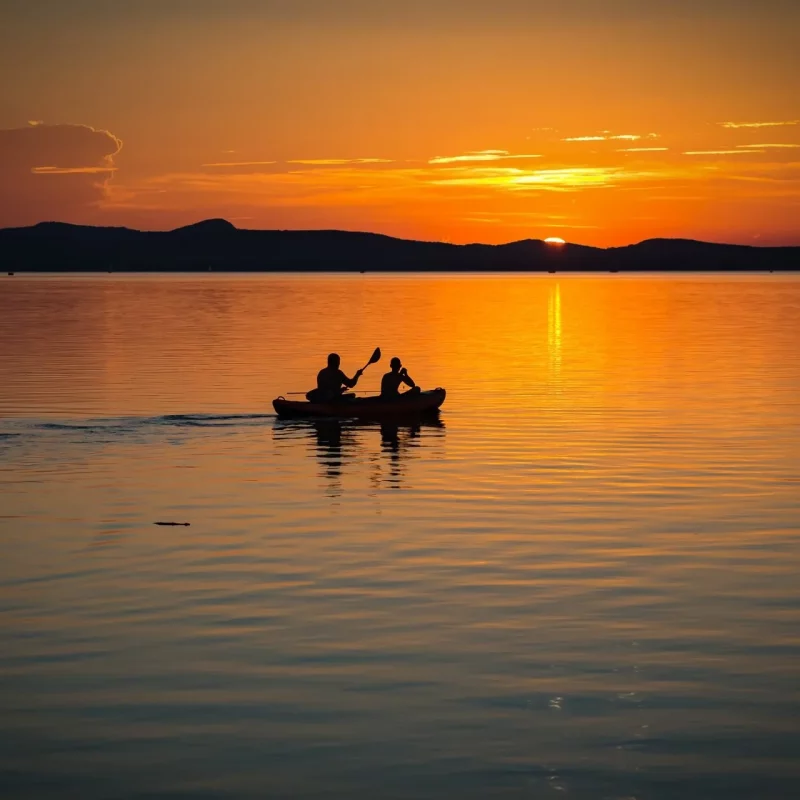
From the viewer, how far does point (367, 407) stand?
35000 mm

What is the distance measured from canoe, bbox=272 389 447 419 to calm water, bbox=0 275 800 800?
480 mm

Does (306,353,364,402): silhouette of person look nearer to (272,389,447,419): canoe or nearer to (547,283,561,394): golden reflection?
(272,389,447,419): canoe

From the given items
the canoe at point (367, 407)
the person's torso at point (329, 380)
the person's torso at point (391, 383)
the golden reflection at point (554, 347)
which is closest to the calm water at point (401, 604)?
the canoe at point (367, 407)

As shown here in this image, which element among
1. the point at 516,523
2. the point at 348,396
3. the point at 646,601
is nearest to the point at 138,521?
the point at 516,523

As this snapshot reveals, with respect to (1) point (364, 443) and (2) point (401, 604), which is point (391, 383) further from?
(2) point (401, 604)

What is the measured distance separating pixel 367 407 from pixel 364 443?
3820mm

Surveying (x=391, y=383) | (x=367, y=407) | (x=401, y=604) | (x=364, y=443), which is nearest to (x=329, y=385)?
(x=367, y=407)

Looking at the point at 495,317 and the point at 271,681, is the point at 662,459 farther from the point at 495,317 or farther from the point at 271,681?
the point at 495,317

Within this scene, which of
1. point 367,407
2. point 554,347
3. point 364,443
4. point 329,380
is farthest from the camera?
point 554,347

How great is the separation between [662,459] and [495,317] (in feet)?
277

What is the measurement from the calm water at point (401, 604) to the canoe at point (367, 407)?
1.57ft

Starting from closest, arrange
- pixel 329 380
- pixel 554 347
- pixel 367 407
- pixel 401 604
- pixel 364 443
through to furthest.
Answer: pixel 401 604
pixel 364 443
pixel 329 380
pixel 367 407
pixel 554 347

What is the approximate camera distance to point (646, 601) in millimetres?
15297

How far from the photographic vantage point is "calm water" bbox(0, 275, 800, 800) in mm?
10344
